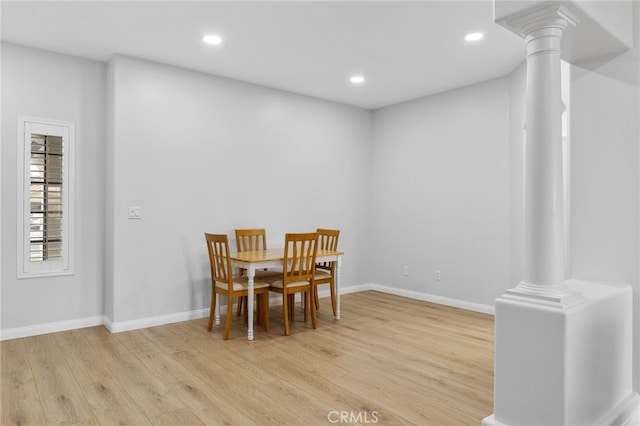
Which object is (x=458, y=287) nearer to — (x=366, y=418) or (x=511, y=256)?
(x=511, y=256)

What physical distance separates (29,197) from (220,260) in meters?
1.79

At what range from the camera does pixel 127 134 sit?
3.96 meters

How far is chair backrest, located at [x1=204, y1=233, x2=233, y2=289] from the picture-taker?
12.0 ft

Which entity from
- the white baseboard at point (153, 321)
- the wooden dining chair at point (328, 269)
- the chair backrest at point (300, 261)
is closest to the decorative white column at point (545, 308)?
the chair backrest at point (300, 261)

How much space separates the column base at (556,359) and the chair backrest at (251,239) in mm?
3151

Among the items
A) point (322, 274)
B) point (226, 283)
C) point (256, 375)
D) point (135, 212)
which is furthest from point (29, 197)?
point (322, 274)

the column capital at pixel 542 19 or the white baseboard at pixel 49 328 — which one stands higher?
the column capital at pixel 542 19

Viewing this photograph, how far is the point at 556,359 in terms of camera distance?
168cm

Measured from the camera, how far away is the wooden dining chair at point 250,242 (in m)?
4.46

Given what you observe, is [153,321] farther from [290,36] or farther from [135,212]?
[290,36]

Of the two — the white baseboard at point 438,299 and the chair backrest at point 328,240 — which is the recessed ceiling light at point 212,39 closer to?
the chair backrest at point 328,240

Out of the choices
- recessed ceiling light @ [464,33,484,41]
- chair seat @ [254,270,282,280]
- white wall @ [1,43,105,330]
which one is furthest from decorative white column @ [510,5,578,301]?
white wall @ [1,43,105,330]

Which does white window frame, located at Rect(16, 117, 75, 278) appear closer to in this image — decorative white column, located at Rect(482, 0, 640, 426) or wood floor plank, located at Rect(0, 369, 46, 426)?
wood floor plank, located at Rect(0, 369, 46, 426)

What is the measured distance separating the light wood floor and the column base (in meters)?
0.60
